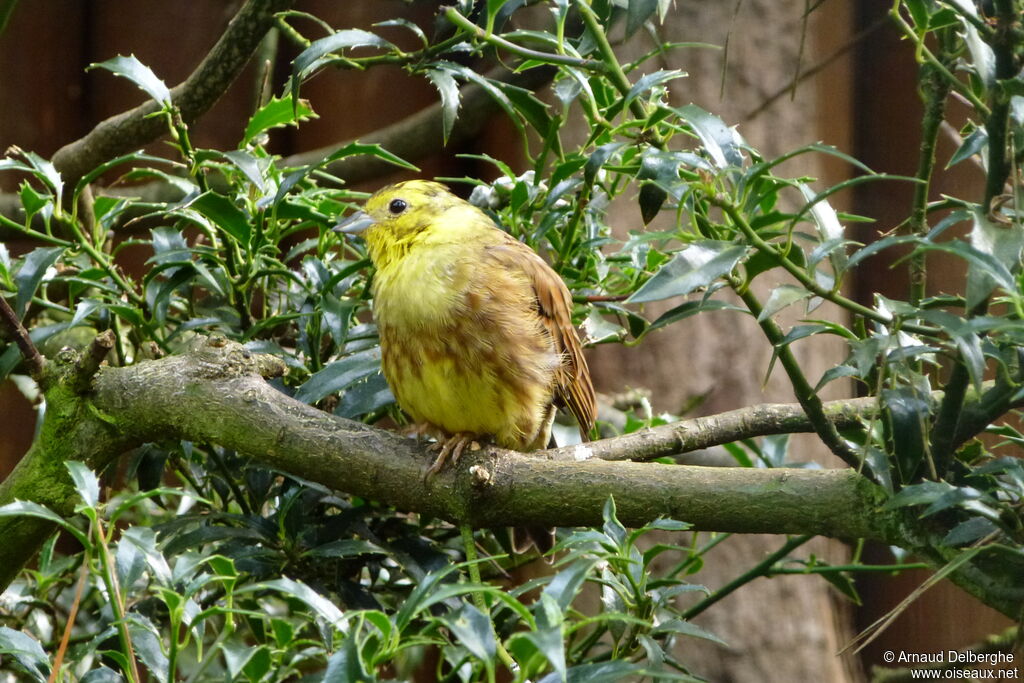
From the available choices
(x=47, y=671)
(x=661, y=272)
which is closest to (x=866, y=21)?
(x=661, y=272)

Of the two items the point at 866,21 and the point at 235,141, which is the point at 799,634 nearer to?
the point at 866,21

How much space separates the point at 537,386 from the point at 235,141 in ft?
6.72

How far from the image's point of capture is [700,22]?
10.8ft

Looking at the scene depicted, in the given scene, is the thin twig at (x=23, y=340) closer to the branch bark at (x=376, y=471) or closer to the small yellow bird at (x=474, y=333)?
the branch bark at (x=376, y=471)

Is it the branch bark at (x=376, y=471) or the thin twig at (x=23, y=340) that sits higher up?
the thin twig at (x=23, y=340)

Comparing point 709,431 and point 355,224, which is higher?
point 355,224

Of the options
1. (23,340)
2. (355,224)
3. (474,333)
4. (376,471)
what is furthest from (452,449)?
(23,340)

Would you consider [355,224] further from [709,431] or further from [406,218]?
[709,431]

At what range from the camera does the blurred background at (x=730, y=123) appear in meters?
3.23

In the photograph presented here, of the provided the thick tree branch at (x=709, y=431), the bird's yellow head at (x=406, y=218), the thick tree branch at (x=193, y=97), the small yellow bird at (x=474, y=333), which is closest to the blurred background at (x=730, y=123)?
the bird's yellow head at (x=406, y=218)

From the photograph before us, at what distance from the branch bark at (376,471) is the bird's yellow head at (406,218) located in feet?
1.59

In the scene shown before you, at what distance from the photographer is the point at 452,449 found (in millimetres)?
1825

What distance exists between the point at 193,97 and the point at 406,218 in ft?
1.71

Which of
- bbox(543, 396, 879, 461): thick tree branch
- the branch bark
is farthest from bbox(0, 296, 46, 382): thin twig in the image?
bbox(543, 396, 879, 461): thick tree branch
